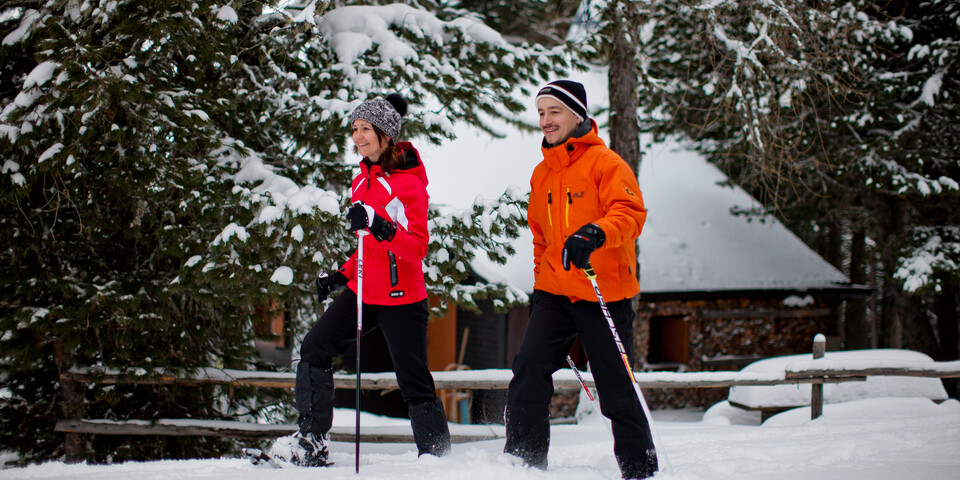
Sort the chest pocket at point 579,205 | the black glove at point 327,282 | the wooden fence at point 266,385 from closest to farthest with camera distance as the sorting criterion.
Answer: the chest pocket at point 579,205
the black glove at point 327,282
the wooden fence at point 266,385

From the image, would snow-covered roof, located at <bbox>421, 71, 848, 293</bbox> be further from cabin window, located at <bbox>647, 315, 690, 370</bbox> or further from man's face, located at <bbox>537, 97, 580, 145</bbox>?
man's face, located at <bbox>537, 97, 580, 145</bbox>

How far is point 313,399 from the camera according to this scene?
3.48m

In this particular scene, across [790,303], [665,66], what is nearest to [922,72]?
[665,66]

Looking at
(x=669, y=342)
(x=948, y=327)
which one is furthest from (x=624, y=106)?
(x=948, y=327)

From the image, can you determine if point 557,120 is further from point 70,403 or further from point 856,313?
point 856,313

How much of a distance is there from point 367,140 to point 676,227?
11632 millimetres

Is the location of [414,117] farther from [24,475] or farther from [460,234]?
[24,475]

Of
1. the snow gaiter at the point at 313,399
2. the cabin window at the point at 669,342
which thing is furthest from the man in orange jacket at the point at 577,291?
the cabin window at the point at 669,342

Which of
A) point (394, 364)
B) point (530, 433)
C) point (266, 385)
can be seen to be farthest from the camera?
point (266, 385)

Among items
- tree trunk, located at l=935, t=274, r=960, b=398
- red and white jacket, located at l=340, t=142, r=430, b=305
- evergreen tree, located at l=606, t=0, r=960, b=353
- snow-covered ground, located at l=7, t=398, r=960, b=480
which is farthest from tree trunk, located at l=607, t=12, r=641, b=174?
tree trunk, located at l=935, t=274, r=960, b=398

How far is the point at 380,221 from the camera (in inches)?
126

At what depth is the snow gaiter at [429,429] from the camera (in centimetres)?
343

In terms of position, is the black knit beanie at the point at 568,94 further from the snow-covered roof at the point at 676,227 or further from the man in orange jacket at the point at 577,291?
the snow-covered roof at the point at 676,227

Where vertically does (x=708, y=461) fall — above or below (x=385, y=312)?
below
